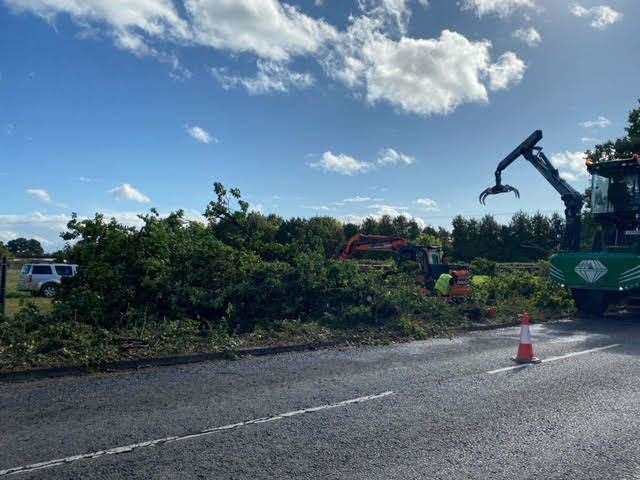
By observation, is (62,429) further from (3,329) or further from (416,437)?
(3,329)

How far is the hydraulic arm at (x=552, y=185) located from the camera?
59.7ft

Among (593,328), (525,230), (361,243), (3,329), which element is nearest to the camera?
(3,329)

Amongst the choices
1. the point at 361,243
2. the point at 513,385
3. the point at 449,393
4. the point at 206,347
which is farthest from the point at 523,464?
the point at 361,243

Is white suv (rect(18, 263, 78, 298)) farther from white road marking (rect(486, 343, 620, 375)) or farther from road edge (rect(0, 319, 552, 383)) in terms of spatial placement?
white road marking (rect(486, 343, 620, 375))

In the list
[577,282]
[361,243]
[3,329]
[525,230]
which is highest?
[525,230]

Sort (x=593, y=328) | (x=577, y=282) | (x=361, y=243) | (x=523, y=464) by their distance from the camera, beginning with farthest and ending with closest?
(x=361, y=243) → (x=577, y=282) → (x=593, y=328) → (x=523, y=464)

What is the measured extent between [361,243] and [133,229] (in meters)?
8.65

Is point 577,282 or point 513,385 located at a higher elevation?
point 577,282

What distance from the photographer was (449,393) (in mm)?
7207

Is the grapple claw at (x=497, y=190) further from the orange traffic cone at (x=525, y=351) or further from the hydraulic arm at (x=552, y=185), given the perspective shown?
the orange traffic cone at (x=525, y=351)

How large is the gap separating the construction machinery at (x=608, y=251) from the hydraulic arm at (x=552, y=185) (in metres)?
0.91

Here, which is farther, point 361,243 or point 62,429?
point 361,243

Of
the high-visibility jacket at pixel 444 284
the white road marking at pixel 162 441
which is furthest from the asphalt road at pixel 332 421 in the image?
the high-visibility jacket at pixel 444 284

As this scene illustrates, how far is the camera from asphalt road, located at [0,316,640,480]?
15.6 ft
